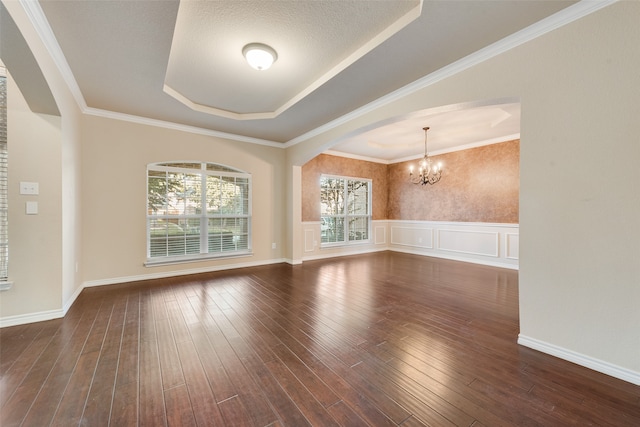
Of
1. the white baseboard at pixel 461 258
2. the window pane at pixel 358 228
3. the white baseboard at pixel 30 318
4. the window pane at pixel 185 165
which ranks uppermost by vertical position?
the window pane at pixel 185 165

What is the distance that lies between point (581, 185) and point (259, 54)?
3055 mm

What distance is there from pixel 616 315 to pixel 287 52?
11.7ft

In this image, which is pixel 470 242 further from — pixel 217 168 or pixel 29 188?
pixel 29 188

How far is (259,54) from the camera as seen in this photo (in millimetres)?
2510

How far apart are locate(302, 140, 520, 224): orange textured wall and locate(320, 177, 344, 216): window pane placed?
22 centimetres

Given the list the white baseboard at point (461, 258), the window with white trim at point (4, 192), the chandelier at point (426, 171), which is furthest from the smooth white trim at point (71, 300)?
the white baseboard at point (461, 258)

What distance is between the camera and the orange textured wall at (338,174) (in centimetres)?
632

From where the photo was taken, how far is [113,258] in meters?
4.05

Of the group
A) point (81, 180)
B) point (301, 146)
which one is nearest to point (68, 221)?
point (81, 180)

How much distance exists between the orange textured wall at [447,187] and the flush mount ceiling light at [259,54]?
3.65 m

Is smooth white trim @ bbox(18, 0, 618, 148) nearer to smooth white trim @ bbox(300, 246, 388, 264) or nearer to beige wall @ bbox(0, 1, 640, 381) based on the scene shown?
beige wall @ bbox(0, 1, 640, 381)

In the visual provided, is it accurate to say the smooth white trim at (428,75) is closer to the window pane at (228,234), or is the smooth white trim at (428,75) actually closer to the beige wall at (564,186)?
the beige wall at (564,186)

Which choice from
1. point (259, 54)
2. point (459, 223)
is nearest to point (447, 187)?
point (459, 223)

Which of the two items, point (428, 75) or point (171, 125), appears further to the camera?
point (171, 125)
